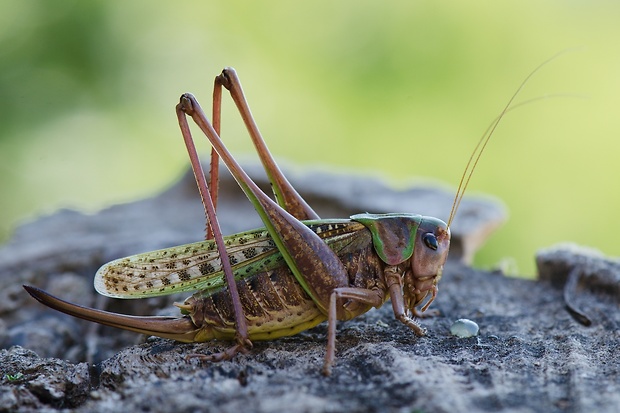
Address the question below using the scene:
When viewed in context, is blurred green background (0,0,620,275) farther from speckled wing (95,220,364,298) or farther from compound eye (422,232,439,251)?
speckled wing (95,220,364,298)

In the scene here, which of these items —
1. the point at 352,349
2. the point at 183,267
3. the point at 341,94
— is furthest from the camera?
the point at 341,94

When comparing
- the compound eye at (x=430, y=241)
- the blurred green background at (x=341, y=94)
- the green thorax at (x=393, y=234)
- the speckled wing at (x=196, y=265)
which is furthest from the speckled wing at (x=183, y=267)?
the blurred green background at (x=341, y=94)

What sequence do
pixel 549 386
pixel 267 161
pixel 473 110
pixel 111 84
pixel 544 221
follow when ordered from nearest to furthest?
1. pixel 549 386
2. pixel 267 161
3. pixel 544 221
4. pixel 473 110
5. pixel 111 84

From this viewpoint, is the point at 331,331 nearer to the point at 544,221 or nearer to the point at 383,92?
the point at 544,221

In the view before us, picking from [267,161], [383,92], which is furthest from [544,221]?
[267,161]

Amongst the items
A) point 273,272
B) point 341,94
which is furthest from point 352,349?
point 341,94

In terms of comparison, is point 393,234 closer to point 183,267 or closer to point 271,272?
point 271,272

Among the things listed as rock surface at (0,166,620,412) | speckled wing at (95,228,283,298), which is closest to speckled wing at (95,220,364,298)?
speckled wing at (95,228,283,298)
